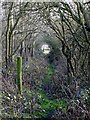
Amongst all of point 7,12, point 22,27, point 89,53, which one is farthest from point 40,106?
point 22,27

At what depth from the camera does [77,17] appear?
19.1ft

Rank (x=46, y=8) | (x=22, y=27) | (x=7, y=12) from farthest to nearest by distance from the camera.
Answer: (x=22, y=27), (x=7, y=12), (x=46, y=8)

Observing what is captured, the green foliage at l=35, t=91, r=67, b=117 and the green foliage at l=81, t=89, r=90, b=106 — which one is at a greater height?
the green foliage at l=81, t=89, r=90, b=106

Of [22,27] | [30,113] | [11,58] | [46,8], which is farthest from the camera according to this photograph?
[22,27]

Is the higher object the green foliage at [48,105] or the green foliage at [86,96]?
the green foliage at [86,96]

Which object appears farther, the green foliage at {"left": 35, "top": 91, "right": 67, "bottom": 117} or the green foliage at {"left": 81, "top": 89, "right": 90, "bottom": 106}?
the green foliage at {"left": 35, "top": 91, "right": 67, "bottom": 117}

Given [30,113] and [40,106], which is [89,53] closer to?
[40,106]

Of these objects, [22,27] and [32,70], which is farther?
[22,27]

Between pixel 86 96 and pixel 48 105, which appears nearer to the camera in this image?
pixel 86 96

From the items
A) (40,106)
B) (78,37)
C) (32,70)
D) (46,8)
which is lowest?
(32,70)

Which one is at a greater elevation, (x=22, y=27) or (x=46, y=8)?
(x=46, y=8)

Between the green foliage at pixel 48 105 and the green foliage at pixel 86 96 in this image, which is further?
the green foliage at pixel 48 105

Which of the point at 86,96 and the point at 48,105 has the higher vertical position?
the point at 86,96

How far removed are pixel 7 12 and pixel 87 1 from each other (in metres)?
2.71
